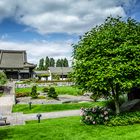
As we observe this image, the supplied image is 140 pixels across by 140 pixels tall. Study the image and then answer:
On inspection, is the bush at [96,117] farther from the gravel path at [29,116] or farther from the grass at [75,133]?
the gravel path at [29,116]

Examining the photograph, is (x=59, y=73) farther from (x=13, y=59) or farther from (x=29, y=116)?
(x=29, y=116)

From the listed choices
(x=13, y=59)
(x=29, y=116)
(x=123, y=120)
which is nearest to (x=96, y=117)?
(x=123, y=120)

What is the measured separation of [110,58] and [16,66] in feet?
225

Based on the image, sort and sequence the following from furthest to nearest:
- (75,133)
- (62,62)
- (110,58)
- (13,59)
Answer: (62,62)
(13,59)
(110,58)
(75,133)

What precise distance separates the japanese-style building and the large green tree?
210 ft

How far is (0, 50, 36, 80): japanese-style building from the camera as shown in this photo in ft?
278

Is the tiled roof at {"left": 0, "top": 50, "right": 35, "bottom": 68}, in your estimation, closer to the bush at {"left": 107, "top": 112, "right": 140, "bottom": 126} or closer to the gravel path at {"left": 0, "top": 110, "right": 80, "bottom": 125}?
the gravel path at {"left": 0, "top": 110, "right": 80, "bottom": 125}

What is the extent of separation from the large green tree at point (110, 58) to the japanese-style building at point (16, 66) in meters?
63.9

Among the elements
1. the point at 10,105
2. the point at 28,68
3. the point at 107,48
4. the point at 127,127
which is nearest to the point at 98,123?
the point at 127,127

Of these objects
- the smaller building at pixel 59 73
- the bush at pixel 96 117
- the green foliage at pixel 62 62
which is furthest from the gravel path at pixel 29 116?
the green foliage at pixel 62 62

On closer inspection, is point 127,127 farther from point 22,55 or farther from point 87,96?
point 22,55

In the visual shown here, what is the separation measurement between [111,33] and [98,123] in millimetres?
6453

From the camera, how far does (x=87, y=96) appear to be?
1960 inches

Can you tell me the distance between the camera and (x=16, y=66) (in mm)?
86312
